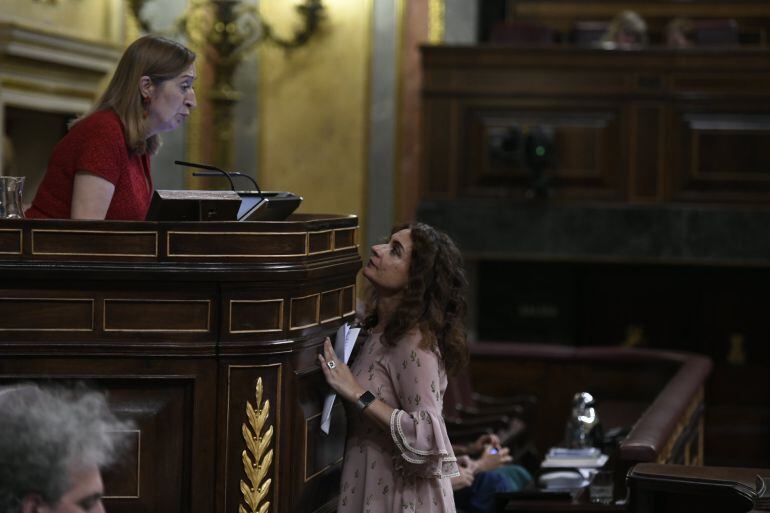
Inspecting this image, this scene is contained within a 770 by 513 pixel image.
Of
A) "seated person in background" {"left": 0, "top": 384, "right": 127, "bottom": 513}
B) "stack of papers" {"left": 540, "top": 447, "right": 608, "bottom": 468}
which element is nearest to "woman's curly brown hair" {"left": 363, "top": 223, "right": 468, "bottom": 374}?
"seated person in background" {"left": 0, "top": 384, "right": 127, "bottom": 513}

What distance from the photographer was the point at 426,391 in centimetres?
363

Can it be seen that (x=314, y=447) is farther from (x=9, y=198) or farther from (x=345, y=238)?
(x=9, y=198)

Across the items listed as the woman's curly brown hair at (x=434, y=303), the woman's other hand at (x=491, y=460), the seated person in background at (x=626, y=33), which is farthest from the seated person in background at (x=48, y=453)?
the seated person in background at (x=626, y=33)

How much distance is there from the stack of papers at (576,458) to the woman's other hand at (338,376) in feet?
7.39

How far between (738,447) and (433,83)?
2949 millimetres

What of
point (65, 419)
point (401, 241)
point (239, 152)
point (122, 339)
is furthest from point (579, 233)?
point (65, 419)

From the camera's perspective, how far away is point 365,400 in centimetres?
363

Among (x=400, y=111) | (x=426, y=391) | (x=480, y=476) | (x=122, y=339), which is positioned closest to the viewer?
(x=122, y=339)

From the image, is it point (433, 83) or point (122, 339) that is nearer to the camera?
point (122, 339)

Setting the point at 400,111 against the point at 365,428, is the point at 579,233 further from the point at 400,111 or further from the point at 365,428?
the point at 365,428

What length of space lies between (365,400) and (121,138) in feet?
3.02

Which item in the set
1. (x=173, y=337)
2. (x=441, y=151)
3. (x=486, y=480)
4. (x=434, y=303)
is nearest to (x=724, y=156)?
(x=441, y=151)

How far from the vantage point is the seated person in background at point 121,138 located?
12.0 feet

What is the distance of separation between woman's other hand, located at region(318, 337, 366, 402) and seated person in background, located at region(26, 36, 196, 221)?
2.02ft
